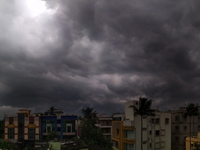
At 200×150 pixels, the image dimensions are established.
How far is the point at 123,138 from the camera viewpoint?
214 feet

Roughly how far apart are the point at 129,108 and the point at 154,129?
35.3 feet

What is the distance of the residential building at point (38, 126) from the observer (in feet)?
294

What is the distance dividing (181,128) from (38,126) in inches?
2317

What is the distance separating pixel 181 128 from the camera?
80125 mm

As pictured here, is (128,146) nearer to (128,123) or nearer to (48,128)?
(128,123)

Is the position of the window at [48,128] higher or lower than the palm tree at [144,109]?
lower

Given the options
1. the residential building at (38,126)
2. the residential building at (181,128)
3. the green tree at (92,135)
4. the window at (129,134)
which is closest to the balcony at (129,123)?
the window at (129,134)

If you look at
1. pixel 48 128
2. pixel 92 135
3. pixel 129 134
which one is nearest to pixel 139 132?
pixel 129 134

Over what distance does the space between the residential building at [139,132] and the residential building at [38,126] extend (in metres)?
25.9

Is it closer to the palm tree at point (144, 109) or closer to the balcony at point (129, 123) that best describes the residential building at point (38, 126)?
the balcony at point (129, 123)

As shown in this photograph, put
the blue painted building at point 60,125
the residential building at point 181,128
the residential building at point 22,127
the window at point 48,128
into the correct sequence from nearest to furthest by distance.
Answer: the residential building at point 181,128 → the residential building at point 22,127 → the blue painted building at point 60,125 → the window at point 48,128

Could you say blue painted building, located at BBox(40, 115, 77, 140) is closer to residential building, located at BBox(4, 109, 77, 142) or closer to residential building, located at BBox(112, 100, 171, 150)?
residential building, located at BBox(4, 109, 77, 142)

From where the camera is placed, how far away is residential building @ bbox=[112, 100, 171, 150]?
63.2 meters

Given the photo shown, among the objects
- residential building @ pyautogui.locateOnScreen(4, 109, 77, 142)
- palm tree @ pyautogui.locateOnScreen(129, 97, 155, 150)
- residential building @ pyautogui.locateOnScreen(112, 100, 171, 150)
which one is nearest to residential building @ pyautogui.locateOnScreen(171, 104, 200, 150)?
residential building @ pyautogui.locateOnScreen(112, 100, 171, 150)
